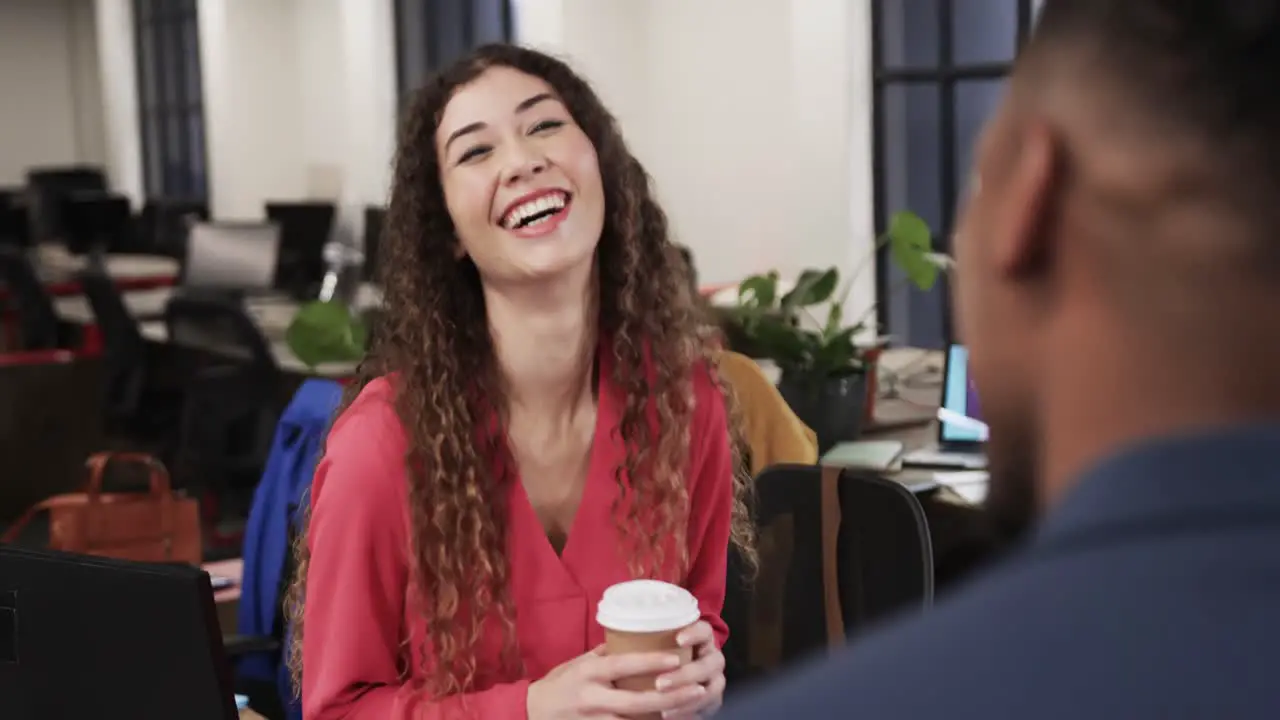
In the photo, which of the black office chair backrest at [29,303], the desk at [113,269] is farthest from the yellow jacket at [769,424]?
the desk at [113,269]

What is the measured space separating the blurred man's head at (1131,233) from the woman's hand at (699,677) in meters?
1.04

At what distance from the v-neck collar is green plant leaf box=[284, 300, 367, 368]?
8.44ft

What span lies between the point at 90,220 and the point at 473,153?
9.39 m

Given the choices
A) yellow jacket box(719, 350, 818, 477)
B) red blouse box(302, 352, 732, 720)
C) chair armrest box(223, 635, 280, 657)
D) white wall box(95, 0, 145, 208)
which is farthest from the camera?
white wall box(95, 0, 145, 208)

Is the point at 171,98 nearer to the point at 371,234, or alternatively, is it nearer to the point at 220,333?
the point at 371,234

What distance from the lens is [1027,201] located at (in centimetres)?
55

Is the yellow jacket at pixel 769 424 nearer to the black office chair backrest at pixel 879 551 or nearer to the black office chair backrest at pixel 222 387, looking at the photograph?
the black office chair backrest at pixel 879 551

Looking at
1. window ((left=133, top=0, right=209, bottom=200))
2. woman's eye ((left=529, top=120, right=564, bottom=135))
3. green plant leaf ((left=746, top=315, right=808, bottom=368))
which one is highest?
window ((left=133, top=0, right=209, bottom=200))

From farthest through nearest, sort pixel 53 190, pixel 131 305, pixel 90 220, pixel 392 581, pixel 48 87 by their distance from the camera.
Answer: pixel 48 87, pixel 53 190, pixel 90 220, pixel 131 305, pixel 392 581

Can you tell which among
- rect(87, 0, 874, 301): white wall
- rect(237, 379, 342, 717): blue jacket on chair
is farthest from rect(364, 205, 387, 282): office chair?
rect(237, 379, 342, 717): blue jacket on chair

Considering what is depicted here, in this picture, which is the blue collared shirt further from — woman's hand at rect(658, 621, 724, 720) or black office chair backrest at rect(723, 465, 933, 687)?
black office chair backrest at rect(723, 465, 933, 687)

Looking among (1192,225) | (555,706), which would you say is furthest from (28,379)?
(1192,225)

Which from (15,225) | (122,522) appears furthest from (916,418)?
(15,225)

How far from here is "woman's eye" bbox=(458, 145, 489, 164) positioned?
1.94 m
